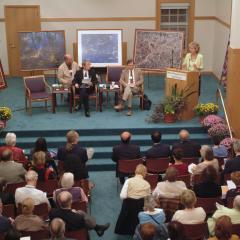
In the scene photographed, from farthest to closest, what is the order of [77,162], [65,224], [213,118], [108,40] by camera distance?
[108,40] → [213,118] → [77,162] → [65,224]

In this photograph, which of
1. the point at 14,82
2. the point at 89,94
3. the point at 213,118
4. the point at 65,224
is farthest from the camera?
the point at 14,82

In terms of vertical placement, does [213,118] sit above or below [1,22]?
below

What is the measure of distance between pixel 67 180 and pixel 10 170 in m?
1.24

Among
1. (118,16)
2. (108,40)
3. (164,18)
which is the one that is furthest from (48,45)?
(164,18)

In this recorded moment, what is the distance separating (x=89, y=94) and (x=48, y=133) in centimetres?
168

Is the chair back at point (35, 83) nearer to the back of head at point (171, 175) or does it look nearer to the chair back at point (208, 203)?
the back of head at point (171, 175)

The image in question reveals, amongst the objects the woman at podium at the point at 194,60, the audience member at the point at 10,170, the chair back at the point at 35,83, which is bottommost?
the audience member at the point at 10,170

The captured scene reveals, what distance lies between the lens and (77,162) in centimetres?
746

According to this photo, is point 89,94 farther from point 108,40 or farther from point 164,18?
point 164,18

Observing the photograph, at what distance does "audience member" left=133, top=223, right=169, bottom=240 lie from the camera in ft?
16.7

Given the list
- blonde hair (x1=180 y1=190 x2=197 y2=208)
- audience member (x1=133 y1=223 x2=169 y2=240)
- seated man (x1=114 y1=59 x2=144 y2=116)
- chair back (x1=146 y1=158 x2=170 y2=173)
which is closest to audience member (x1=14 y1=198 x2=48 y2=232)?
audience member (x1=133 y1=223 x2=169 y2=240)

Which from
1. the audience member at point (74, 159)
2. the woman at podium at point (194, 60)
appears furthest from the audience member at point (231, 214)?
the woman at podium at point (194, 60)

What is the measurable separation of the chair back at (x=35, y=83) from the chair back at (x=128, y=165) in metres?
4.47

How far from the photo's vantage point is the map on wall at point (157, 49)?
13.3 metres
